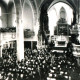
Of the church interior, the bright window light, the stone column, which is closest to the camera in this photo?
the church interior

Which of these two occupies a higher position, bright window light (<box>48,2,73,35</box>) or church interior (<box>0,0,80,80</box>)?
bright window light (<box>48,2,73,35</box>)

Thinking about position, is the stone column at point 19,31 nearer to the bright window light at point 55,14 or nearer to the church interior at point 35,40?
the church interior at point 35,40

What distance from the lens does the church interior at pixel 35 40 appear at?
17833mm

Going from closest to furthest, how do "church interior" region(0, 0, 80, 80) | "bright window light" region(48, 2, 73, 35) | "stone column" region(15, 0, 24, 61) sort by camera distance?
1. "church interior" region(0, 0, 80, 80)
2. "stone column" region(15, 0, 24, 61)
3. "bright window light" region(48, 2, 73, 35)

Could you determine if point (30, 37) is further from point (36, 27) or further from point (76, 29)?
point (76, 29)

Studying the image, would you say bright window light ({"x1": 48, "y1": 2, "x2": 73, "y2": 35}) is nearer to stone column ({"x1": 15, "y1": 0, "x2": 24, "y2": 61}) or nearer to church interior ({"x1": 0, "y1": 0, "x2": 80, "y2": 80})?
church interior ({"x1": 0, "y1": 0, "x2": 80, "y2": 80})

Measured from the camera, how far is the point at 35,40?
1235 inches

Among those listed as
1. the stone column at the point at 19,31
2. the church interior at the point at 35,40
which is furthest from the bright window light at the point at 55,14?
the stone column at the point at 19,31

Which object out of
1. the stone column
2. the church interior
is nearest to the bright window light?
the church interior

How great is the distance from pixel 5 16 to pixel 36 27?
5.55m

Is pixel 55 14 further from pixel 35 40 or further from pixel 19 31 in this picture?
pixel 19 31

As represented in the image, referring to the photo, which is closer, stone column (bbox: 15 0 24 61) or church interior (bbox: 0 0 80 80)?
church interior (bbox: 0 0 80 80)

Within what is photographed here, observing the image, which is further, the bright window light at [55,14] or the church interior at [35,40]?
the bright window light at [55,14]

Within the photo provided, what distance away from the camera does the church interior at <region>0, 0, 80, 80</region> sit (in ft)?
58.5
